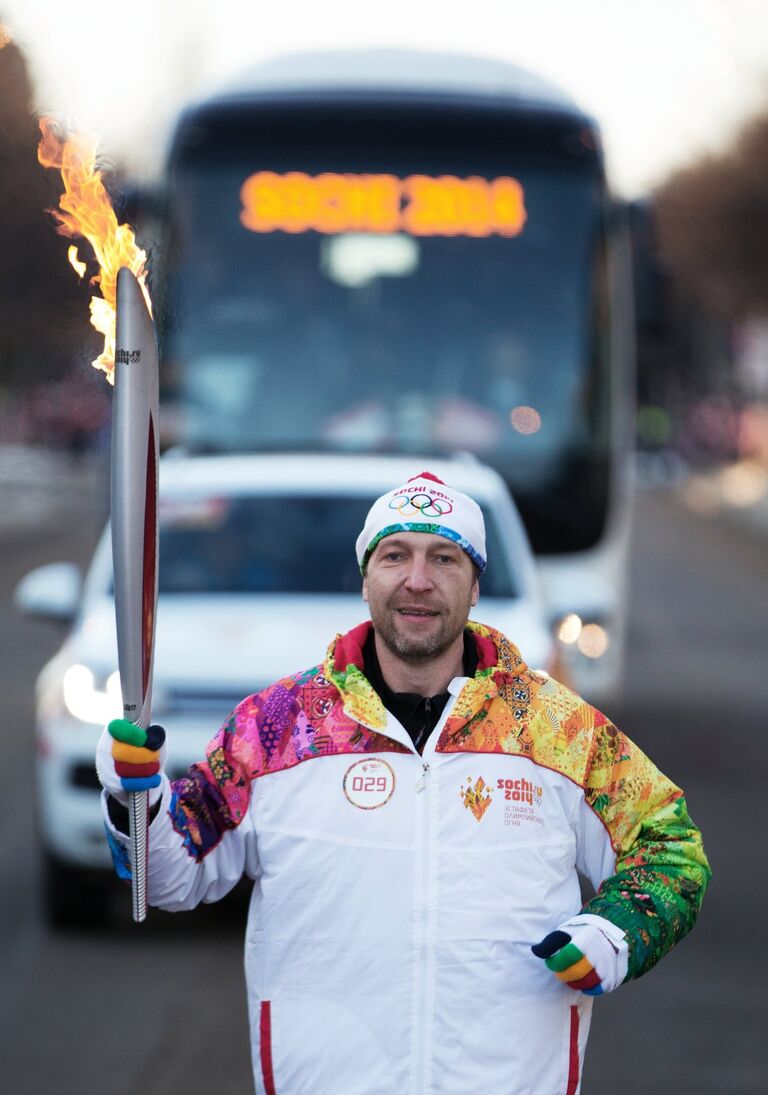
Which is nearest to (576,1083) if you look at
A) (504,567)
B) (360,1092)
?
(360,1092)

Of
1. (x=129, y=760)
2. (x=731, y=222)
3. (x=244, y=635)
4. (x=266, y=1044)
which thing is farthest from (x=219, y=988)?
(x=731, y=222)

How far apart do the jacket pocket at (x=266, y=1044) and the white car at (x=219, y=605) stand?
9.64 ft

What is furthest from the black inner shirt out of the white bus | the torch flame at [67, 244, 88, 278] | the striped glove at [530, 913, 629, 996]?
the white bus

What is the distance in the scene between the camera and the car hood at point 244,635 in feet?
20.5

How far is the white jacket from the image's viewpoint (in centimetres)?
284

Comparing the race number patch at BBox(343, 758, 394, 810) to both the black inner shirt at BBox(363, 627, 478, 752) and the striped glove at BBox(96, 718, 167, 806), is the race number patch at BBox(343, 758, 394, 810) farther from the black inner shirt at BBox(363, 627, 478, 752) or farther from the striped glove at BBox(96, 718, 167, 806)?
the striped glove at BBox(96, 718, 167, 806)

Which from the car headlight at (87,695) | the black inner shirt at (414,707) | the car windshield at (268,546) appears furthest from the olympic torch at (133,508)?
the car windshield at (268,546)

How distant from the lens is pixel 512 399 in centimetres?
961

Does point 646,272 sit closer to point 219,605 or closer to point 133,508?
point 219,605

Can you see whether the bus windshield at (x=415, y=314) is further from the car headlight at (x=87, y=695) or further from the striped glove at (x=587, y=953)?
the striped glove at (x=587, y=953)

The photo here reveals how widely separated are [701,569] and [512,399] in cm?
1482

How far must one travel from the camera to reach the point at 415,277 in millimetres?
9656

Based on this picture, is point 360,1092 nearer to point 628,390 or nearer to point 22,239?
point 22,239

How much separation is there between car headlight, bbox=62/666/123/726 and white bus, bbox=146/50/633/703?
3.32 meters
